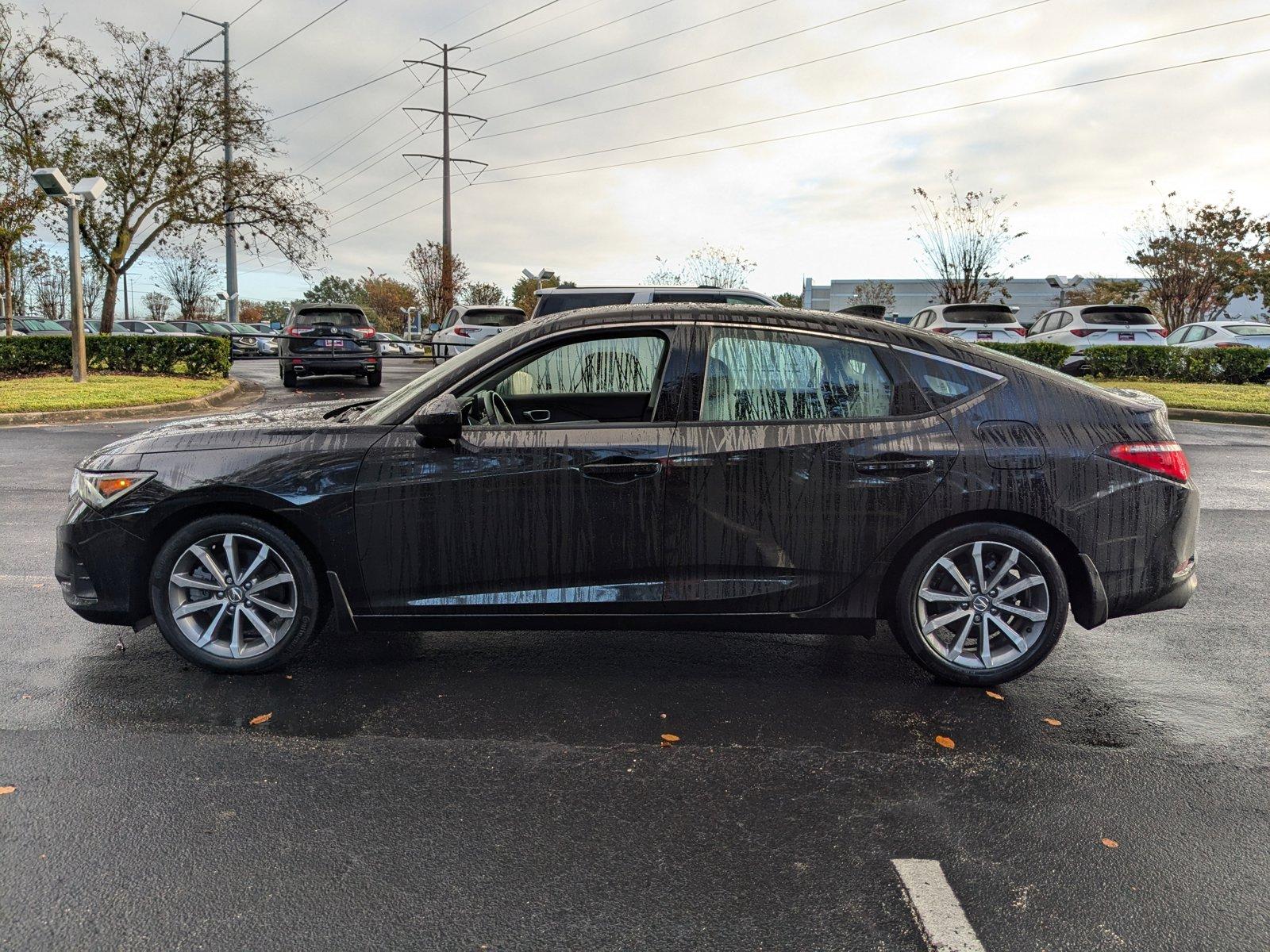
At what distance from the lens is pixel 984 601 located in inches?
165

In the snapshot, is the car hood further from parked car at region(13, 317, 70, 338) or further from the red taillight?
parked car at region(13, 317, 70, 338)

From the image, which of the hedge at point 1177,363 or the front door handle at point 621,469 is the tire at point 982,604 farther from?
the hedge at point 1177,363

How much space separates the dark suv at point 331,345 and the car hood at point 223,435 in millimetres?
18410

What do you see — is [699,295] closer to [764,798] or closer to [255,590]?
[255,590]

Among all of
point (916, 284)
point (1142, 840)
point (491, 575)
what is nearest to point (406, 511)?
point (491, 575)

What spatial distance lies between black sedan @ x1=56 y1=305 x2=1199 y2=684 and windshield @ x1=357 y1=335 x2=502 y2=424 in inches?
0.9

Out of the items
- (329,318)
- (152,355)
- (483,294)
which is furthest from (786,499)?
(483,294)

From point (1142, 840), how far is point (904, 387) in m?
1.93

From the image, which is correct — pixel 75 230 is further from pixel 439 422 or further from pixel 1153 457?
pixel 1153 457

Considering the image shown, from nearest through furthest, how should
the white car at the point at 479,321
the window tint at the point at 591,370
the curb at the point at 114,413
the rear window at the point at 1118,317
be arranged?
the window tint at the point at 591,370
the curb at the point at 114,413
the white car at the point at 479,321
the rear window at the point at 1118,317

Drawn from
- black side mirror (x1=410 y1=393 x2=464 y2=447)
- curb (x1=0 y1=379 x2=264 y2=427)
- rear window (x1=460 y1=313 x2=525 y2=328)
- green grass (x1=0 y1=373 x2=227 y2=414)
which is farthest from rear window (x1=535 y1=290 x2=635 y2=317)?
rear window (x1=460 y1=313 x2=525 y2=328)

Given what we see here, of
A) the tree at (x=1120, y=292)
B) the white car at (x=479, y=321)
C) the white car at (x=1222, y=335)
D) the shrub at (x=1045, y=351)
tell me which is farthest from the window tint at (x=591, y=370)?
the tree at (x=1120, y=292)

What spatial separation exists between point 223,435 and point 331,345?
1904cm

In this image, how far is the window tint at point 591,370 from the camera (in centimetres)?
448
